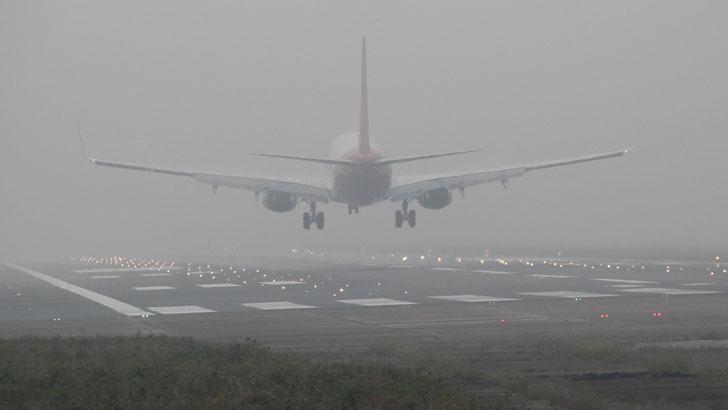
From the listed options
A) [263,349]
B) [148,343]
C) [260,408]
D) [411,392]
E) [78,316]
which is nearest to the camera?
[260,408]

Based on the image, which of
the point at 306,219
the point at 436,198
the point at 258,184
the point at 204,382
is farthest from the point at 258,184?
the point at 204,382

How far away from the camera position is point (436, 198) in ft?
253

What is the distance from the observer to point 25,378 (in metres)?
17.5

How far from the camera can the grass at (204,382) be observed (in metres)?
14.4

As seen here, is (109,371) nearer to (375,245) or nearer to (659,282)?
(659,282)

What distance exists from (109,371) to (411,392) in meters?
6.21

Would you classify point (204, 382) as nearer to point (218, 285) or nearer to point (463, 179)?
point (218, 285)

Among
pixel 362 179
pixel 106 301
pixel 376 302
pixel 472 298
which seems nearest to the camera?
pixel 376 302

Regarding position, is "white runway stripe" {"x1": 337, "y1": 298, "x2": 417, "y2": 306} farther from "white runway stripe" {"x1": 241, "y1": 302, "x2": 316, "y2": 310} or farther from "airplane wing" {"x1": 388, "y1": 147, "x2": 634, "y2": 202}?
"airplane wing" {"x1": 388, "y1": 147, "x2": 634, "y2": 202}

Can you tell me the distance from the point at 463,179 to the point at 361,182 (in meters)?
11.2

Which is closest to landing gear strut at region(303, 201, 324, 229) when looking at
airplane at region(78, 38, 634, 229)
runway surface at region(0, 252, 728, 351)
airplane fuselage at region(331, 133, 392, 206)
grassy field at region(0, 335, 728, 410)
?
airplane at region(78, 38, 634, 229)

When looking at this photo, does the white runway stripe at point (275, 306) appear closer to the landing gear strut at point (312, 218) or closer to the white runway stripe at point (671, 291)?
the white runway stripe at point (671, 291)

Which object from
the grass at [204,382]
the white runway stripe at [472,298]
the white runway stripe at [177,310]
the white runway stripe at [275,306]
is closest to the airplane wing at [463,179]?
the white runway stripe at [472,298]

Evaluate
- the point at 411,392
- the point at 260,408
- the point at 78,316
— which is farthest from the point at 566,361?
the point at 78,316
